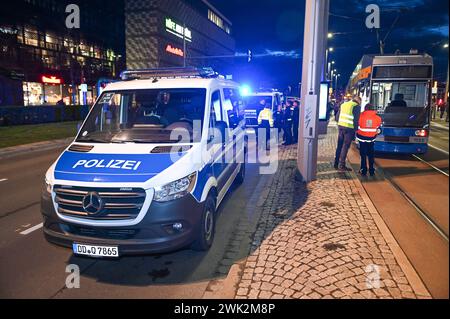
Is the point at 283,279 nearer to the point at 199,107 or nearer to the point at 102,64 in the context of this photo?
the point at 199,107

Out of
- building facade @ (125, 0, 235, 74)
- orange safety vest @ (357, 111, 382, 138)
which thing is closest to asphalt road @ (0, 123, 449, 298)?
orange safety vest @ (357, 111, 382, 138)

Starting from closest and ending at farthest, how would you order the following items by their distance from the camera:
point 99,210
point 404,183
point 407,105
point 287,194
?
point 99,210 → point 287,194 → point 404,183 → point 407,105

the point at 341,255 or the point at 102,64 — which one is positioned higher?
the point at 102,64

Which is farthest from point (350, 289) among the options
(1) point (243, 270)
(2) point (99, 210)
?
(2) point (99, 210)

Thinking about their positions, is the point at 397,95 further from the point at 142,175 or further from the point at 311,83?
the point at 142,175

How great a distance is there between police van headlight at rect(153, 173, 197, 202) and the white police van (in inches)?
0.4

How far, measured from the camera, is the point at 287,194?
7156mm

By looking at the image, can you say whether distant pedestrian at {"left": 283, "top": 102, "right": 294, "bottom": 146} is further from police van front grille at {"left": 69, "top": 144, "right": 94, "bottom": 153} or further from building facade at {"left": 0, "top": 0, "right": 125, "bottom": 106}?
building facade at {"left": 0, "top": 0, "right": 125, "bottom": 106}

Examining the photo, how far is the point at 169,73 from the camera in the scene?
239 inches

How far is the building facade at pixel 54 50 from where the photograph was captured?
114 ft

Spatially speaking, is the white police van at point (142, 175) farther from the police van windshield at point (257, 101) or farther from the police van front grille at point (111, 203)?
the police van windshield at point (257, 101)

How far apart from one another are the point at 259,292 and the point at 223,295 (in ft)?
1.22

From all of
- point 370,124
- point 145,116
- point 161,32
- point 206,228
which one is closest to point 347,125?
point 370,124

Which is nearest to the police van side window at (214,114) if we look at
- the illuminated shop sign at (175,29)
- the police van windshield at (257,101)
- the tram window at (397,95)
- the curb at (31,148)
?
the tram window at (397,95)
